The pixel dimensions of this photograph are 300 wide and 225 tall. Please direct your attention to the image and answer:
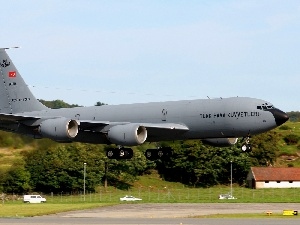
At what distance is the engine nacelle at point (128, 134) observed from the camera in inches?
3152

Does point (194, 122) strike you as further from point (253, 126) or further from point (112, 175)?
point (112, 175)

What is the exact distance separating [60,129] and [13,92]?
14.3 meters

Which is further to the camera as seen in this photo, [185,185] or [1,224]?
[185,185]

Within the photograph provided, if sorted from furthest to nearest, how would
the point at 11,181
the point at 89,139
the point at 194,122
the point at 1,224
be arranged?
the point at 11,181
the point at 89,139
the point at 194,122
the point at 1,224

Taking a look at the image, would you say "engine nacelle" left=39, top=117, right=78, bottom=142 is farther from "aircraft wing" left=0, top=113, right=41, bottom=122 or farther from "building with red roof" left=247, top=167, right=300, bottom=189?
"building with red roof" left=247, top=167, right=300, bottom=189

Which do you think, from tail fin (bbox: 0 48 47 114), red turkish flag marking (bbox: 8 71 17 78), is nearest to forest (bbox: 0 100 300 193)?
tail fin (bbox: 0 48 47 114)

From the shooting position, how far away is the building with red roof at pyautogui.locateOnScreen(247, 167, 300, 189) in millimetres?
186500

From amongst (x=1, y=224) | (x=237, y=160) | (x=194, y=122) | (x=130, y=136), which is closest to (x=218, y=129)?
(x=194, y=122)

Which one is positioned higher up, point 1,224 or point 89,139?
point 89,139

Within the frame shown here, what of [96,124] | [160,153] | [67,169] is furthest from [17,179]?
[96,124]

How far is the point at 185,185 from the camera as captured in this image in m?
174

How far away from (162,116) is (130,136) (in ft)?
13.5

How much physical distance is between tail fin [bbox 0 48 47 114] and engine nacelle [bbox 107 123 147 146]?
13.4 metres

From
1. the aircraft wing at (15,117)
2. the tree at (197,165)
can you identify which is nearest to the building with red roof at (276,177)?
the tree at (197,165)
